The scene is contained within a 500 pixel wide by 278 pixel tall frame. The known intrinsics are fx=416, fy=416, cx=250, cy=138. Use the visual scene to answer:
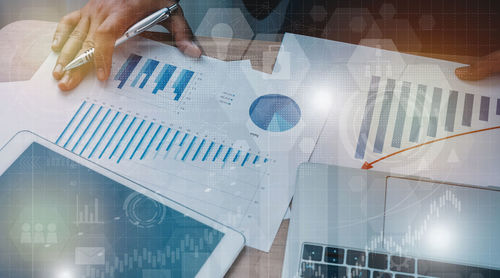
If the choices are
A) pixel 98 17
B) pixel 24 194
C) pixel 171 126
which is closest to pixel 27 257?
pixel 24 194

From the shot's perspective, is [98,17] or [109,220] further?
[98,17]

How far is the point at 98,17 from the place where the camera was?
55 centimetres

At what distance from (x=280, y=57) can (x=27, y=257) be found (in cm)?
35

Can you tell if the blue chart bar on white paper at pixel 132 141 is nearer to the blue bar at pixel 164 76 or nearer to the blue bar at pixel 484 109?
the blue bar at pixel 164 76

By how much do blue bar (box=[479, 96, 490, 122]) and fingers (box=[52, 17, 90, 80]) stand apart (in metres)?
0.49

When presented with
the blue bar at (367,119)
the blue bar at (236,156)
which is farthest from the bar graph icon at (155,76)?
the blue bar at (367,119)

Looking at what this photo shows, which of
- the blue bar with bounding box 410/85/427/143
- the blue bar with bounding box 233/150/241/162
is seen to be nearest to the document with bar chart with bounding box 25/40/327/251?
the blue bar with bounding box 233/150/241/162

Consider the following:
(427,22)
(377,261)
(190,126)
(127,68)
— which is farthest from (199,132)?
(427,22)

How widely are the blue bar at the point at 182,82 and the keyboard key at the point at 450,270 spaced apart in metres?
0.32

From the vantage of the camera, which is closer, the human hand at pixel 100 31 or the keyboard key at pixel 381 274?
the keyboard key at pixel 381 274

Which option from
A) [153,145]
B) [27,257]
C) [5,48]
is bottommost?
[27,257]

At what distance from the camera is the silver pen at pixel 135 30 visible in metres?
0.51

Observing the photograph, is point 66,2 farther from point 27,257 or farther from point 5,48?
point 27,257
